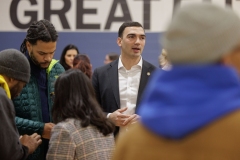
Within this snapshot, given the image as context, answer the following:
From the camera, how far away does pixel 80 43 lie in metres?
7.26

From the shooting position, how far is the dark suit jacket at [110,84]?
4039 mm

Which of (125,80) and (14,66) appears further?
(125,80)

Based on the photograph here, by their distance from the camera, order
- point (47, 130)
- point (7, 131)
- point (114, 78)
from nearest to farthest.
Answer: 1. point (7, 131)
2. point (47, 130)
3. point (114, 78)

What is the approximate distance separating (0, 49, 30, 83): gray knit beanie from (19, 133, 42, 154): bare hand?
0.38 meters

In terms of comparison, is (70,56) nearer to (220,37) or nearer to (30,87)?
(30,87)

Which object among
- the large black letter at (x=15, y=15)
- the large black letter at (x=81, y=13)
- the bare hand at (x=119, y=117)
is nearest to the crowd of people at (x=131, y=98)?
the bare hand at (x=119, y=117)

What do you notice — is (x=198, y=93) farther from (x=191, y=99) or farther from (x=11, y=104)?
(x=11, y=104)

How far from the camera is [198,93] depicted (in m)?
1.18

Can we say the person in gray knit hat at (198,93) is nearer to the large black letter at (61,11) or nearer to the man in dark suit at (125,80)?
the man in dark suit at (125,80)

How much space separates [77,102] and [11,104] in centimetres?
34

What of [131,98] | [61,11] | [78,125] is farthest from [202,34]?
[61,11]

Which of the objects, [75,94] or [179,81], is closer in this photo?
[179,81]

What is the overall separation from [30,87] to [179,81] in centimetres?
251

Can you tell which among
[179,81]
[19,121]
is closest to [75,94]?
[19,121]
